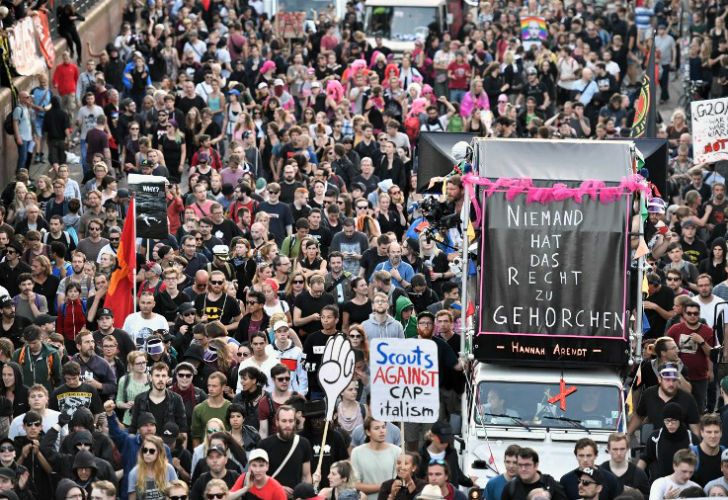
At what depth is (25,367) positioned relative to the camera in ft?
65.7

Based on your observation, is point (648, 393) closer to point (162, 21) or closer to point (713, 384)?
point (713, 384)

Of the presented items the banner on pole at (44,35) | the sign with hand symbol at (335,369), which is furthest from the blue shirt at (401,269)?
the banner on pole at (44,35)

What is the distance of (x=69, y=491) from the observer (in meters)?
16.1

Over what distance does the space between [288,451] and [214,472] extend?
73cm

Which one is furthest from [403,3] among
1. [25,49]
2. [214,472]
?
[214,472]

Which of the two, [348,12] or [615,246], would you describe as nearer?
[615,246]

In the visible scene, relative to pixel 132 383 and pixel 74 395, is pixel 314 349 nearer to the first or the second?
pixel 132 383

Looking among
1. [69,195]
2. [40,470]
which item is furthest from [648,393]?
[69,195]

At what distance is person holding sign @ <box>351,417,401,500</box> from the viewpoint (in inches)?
671

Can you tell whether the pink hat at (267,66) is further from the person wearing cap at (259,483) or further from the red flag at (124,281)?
the person wearing cap at (259,483)

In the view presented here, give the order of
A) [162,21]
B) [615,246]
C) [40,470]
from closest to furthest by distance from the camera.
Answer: [40,470] → [615,246] → [162,21]

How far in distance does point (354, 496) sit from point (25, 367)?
211 inches

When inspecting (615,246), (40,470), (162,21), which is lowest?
(40,470)

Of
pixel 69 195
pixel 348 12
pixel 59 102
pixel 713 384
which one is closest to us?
pixel 713 384
